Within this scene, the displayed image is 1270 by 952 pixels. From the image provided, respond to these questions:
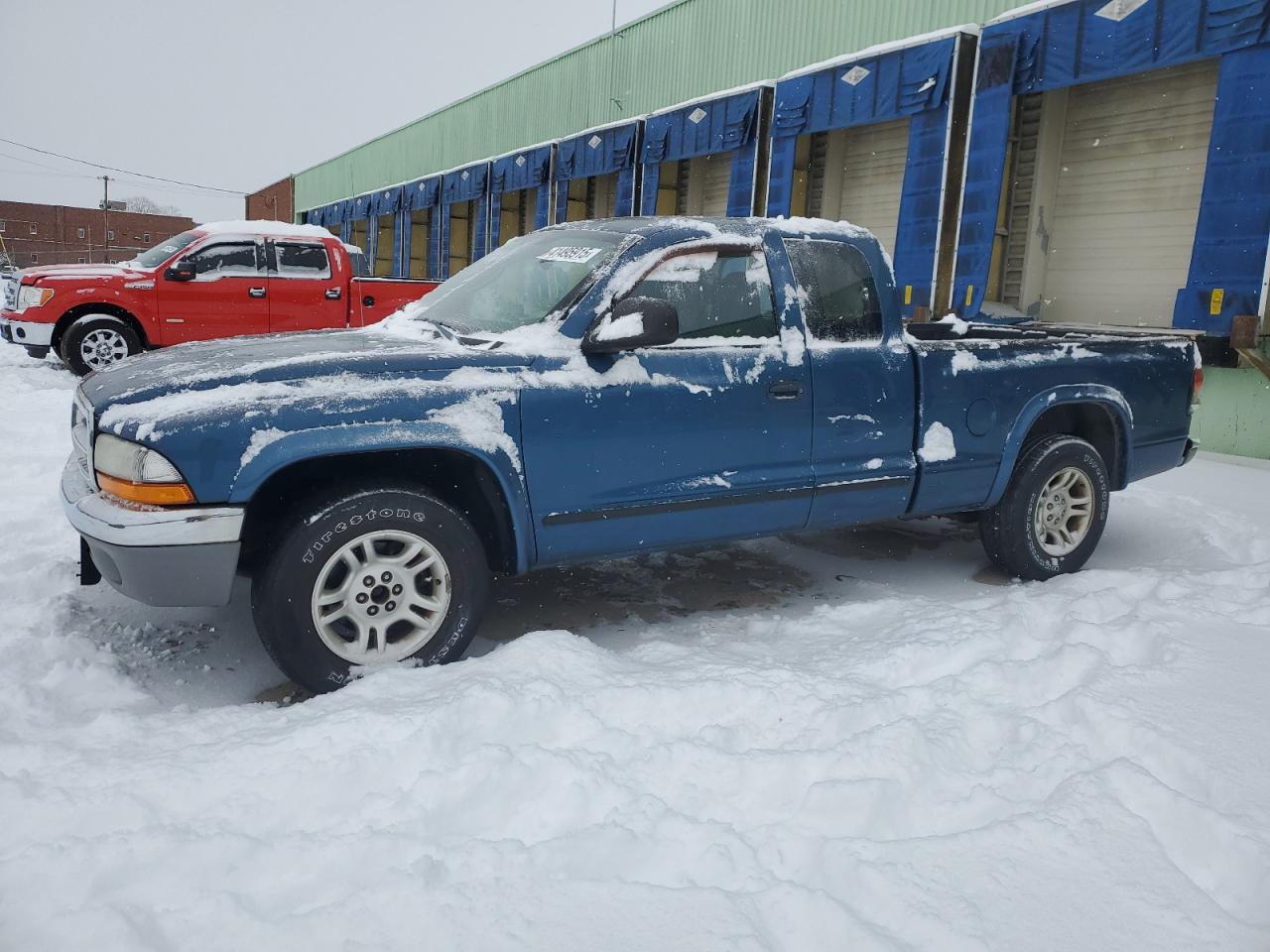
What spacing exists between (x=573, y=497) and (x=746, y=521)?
855 mm

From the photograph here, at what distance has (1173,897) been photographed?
2.29 metres

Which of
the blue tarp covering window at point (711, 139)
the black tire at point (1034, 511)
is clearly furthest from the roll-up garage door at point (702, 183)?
the black tire at point (1034, 511)

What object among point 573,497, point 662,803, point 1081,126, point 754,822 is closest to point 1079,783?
point 754,822

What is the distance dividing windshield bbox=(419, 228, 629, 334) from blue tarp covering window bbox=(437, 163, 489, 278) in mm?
22479

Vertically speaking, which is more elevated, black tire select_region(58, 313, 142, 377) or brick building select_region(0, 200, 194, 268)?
brick building select_region(0, 200, 194, 268)

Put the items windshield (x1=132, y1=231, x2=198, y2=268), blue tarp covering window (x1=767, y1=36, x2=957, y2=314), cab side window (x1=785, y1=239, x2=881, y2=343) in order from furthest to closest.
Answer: blue tarp covering window (x1=767, y1=36, x2=957, y2=314)
windshield (x1=132, y1=231, x2=198, y2=268)
cab side window (x1=785, y1=239, x2=881, y2=343)

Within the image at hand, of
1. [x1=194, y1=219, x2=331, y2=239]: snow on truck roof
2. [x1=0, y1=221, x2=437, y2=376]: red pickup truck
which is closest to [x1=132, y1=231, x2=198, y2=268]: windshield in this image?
[x1=0, y1=221, x2=437, y2=376]: red pickup truck

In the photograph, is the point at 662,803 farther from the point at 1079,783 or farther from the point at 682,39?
the point at 682,39

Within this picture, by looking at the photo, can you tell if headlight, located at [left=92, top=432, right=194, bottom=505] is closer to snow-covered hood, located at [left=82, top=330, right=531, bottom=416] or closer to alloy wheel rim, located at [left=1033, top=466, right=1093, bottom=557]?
snow-covered hood, located at [left=82, top=330, right=531, bottom=416]

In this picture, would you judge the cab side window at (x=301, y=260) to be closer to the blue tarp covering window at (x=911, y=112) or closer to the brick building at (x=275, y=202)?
the blue tarp covering window at (x=911, y=112)

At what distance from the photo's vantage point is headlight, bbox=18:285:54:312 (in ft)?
35.0

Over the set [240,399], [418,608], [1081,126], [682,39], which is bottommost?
[418,608]

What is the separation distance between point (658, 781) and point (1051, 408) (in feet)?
11.0

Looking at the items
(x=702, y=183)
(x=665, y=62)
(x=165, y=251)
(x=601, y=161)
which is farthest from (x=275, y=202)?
(x=165, y=251)
